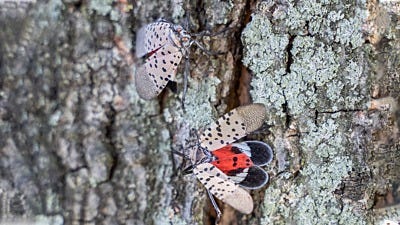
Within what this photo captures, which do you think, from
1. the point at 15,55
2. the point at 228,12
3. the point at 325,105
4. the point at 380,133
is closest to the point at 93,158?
the point at 15,55

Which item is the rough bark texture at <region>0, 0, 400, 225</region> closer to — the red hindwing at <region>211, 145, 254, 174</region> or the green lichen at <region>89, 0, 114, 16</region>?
the green lichen at <region>89, 0, 114, 16</region>

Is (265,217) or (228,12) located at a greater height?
(228,12)

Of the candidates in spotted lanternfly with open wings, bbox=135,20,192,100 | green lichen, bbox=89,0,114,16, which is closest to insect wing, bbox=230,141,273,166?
spotted lanternfly with open wings, bbox=135,20,192,100

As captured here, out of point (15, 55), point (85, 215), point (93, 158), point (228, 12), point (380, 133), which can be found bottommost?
point (85, 215)

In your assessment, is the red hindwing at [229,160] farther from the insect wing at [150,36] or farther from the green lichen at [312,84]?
the insect wing at [150,36]

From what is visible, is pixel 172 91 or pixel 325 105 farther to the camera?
pixel 172 91

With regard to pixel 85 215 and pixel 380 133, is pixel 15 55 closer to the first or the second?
pixel 85 215

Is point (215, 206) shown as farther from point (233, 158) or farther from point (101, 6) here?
point (101, 6)
